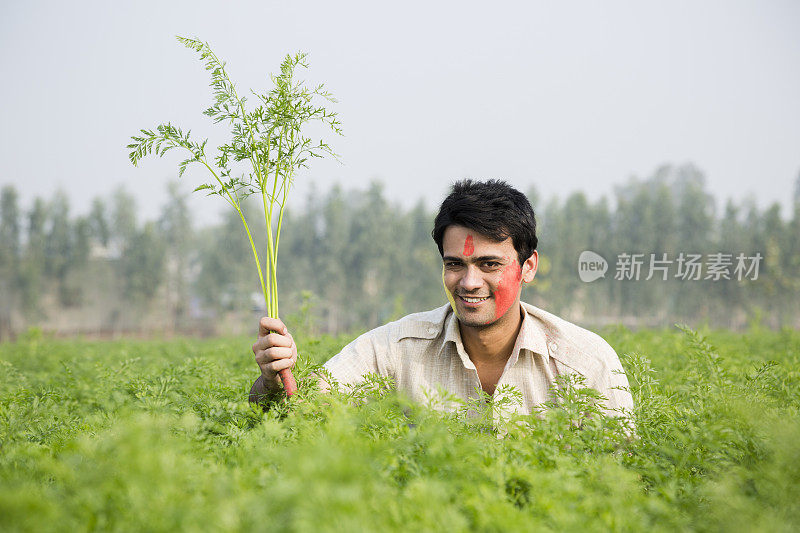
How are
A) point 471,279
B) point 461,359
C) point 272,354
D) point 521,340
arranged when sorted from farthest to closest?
point 461,359 → point 521,340 → point 471,279 → point 272,354

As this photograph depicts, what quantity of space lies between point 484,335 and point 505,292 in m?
0.32

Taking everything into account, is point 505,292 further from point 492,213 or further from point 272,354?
point 272,354

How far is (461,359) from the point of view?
12.8 ft

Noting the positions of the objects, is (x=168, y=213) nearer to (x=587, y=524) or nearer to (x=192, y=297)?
(x=192, y=297)

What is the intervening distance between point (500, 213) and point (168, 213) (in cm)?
3592

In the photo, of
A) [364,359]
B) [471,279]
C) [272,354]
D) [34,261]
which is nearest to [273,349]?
[272,354]

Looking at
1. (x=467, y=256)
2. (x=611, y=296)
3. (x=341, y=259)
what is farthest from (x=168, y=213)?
(x=467, y=256)

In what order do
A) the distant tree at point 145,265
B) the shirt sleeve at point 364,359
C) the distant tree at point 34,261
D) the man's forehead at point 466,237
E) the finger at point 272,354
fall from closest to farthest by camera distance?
the finger at point 272,354 < the shirt sleeve at point 364,359 < the man's forehead at point 466,237 < the distant tree at point 34,261 < the distant tree at point 145,265

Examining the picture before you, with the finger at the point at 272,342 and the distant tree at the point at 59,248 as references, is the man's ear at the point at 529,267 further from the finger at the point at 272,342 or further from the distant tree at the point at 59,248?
the distant tree at the point at 59,248

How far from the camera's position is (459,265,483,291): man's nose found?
3686 mm

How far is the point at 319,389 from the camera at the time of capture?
3170mm

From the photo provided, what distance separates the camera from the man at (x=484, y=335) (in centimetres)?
373

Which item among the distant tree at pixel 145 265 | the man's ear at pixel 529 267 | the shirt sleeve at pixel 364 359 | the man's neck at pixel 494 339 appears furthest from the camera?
the distant tree at pixel 145 265

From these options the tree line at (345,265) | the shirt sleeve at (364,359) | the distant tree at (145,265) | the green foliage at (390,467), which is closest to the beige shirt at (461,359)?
the shirt sleeve at (364,359)
